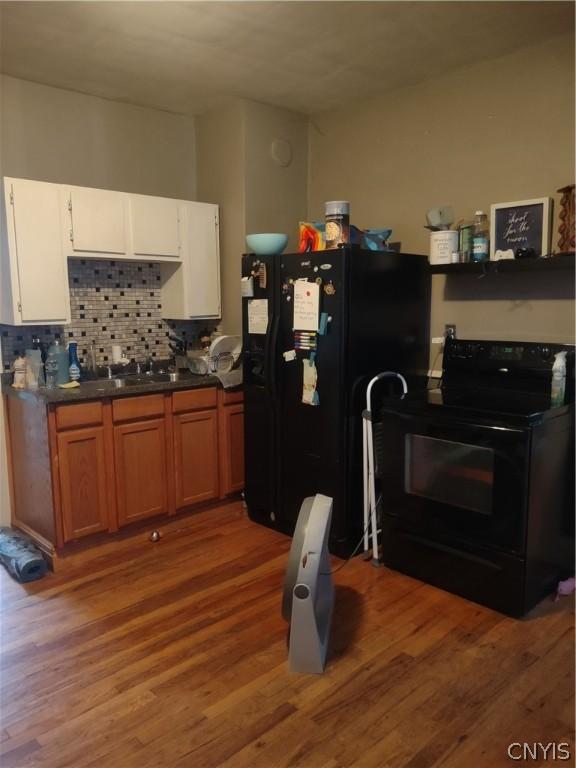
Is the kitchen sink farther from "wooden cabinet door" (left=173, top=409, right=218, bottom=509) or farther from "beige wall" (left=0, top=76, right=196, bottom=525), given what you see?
"beige wall" (left=0, top=76, right=196, bottom=525)

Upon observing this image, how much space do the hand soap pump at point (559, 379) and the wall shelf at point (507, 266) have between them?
0.40 meters

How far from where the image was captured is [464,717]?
73.5 inches

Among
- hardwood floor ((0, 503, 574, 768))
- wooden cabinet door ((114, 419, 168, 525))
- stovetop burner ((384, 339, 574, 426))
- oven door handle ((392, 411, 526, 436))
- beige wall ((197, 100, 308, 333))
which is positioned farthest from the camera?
beige wall ((197, 100, 308, 333))

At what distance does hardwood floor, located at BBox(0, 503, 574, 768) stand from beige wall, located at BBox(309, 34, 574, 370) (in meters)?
1.43

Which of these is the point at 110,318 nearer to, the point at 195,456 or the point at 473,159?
the point at 195,456

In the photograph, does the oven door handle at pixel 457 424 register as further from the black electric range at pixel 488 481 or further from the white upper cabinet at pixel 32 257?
the white upper cabinet at pixel 32 257

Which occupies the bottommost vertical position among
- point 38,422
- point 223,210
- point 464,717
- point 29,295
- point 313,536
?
point 464,717

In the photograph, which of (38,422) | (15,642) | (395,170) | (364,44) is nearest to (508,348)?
(395,170)

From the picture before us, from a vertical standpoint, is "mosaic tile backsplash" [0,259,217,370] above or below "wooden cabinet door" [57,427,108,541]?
above

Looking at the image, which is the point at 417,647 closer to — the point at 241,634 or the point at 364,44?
the point at 241,634

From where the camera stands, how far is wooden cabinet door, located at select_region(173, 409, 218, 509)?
333cm

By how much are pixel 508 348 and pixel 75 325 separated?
2435mm

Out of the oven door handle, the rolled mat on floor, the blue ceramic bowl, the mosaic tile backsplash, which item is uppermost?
the blue ceramic bowl

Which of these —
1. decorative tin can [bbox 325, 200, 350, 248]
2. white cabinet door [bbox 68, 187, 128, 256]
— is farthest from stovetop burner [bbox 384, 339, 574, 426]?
white cabinet door [bbox 68, 187, 128, 256]
